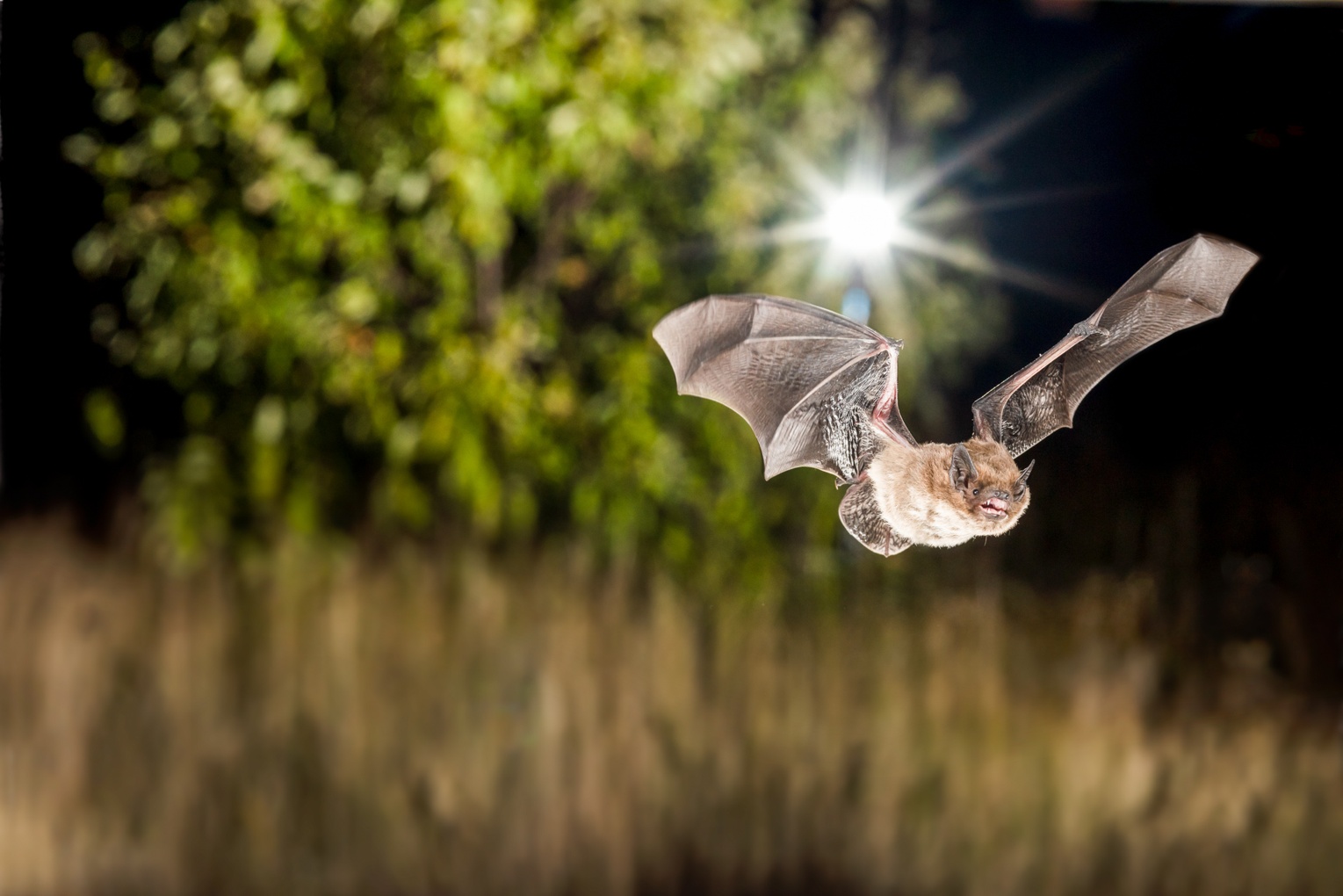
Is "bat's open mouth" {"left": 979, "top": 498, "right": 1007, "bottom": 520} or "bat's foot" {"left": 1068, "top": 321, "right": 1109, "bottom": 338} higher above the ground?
"bat's foot" {"left": 1068, "top": 321, "right": 1109, "bottom": 338}

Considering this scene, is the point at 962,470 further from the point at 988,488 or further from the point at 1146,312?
the point at 1146,312

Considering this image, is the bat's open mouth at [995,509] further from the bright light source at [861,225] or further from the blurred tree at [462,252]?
the blurred tree at [462,252]

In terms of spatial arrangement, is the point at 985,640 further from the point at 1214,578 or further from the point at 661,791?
the point at 661,791

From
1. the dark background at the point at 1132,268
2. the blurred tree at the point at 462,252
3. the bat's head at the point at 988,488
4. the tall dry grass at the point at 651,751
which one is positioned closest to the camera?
the bat's head at the point at 988,488

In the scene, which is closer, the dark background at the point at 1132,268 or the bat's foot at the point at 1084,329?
the bat's foot at the point at 1084,329

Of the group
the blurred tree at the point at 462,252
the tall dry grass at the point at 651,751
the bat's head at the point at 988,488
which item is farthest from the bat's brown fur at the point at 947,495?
the tall dry grass at the point at 651,751

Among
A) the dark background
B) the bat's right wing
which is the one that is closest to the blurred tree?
the dark background

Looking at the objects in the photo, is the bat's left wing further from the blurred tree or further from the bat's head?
the blurred tree
